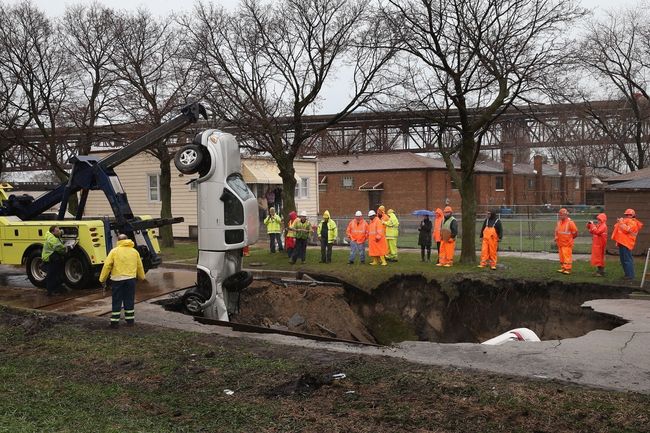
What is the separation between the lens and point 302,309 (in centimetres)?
1402

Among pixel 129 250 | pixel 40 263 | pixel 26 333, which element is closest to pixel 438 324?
pixel 129 250

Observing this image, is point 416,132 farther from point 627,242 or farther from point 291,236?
point 627,242

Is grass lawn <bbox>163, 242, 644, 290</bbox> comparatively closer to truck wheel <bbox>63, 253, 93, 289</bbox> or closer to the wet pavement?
the wet pavement

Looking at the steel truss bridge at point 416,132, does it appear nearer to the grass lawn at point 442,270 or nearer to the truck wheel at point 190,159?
the grass lawn at point 442,270

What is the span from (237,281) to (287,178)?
7.90m

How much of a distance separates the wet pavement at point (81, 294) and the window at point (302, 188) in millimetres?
15807

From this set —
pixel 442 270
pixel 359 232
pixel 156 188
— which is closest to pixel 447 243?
pixel 442 270

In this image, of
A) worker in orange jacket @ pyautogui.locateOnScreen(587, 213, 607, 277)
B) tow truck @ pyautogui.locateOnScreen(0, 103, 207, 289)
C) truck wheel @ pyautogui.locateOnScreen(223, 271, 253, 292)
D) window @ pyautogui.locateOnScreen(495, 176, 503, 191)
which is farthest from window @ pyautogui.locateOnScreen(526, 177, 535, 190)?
truck wheel @ pyautogui.locateOnScreen(223, 271, 253, 292)

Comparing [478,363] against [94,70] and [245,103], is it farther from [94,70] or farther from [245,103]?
[94,70]

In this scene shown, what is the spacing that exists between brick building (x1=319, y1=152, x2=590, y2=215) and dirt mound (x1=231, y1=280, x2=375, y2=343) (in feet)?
81.9

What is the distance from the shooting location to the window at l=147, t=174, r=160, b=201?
2956 cm

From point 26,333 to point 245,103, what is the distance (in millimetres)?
10580

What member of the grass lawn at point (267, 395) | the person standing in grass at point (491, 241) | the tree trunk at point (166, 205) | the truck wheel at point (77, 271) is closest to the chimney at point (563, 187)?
the tree trunk at point (166, 205)

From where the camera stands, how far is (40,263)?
49.9ft
